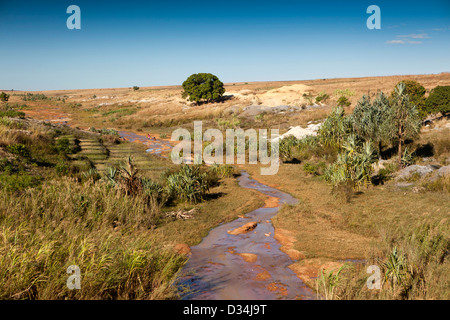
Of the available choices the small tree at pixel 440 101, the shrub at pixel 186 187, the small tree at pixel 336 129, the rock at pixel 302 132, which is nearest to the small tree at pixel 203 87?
the rock at pixel 302 132

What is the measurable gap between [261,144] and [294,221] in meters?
20.1

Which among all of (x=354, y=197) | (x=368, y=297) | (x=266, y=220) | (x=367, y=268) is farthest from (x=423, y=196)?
(x=368, y=297)

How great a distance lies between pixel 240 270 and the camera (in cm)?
787

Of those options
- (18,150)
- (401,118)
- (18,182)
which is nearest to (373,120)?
(401,118)

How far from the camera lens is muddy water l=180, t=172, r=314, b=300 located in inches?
260

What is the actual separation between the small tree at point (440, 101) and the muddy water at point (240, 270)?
2806cm

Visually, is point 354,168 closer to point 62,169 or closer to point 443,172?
point 443,172

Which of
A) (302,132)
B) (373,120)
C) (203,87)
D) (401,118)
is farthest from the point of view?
(203,87)

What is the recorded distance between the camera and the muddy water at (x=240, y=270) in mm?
6605

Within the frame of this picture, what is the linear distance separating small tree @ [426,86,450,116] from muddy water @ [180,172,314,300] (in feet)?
92.1

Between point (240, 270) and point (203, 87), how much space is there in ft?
185

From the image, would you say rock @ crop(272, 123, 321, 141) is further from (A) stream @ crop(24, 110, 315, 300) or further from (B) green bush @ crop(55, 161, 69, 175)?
(A) stream @ crop(24, 110, 315, 300)

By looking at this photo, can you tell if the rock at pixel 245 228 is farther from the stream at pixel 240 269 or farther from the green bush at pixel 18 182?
the green bush at pixel 18 182

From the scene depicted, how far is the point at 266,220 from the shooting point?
12.7 meters
